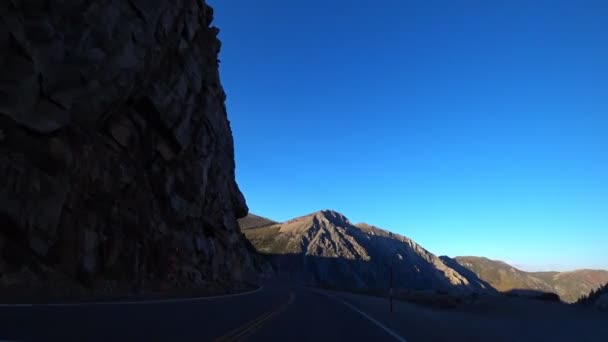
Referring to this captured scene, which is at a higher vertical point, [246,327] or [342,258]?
[342,258]

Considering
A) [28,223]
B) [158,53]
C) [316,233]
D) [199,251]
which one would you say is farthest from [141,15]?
[316,233]

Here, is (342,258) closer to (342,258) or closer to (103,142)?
(342,258)

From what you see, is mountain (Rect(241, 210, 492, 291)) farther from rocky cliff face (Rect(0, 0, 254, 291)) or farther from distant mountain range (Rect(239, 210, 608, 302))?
rocky cliff face (Rect(0, 0, 254, 291))

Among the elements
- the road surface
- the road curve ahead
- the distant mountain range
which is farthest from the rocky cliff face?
the distant mountain range

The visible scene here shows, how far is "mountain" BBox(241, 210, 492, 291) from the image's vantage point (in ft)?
482

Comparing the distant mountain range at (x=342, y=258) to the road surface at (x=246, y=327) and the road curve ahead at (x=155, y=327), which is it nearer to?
the road surface at (x=246, y=327)

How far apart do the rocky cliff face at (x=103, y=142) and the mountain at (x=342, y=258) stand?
93.8m

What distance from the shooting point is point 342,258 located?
15425cm

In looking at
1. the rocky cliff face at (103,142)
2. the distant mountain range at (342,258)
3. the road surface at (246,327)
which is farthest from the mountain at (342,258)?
the road surface at (246,327)

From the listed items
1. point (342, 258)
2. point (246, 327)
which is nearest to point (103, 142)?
point (246, 327)

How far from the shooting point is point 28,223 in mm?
22859

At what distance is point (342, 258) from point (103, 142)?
128423 mm

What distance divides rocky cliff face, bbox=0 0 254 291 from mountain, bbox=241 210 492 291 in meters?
93.8

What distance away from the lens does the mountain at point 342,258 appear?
147000 mm
